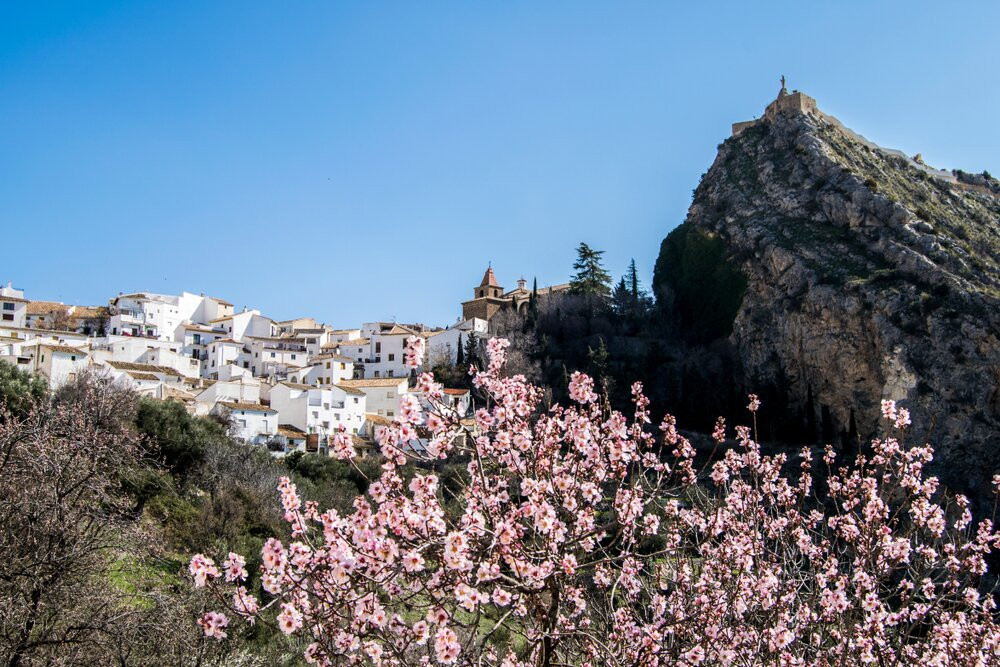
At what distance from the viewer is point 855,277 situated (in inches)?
1902

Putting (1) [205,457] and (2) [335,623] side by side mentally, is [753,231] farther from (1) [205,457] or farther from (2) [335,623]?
(2) [335,623]

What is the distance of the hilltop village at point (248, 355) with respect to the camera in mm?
40969

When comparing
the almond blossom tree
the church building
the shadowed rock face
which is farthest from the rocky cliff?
the almond blossom tree

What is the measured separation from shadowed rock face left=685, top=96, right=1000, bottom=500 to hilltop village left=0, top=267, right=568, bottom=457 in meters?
18.6

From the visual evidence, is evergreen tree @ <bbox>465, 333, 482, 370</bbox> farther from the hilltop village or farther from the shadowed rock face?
the shadowed rock face

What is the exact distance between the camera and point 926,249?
156ft

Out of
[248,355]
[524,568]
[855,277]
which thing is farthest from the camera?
[248,355]

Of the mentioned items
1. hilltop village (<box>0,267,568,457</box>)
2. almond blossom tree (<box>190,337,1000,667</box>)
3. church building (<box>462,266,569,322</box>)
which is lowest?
almond blossom tree (<box>190,337,1000,667</box>)

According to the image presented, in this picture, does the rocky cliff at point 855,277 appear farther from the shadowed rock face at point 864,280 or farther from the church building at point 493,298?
the church building at point 493,298

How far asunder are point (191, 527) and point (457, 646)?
17265 millimetres

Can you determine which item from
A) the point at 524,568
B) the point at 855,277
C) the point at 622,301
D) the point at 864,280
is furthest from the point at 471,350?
the point at 524,568

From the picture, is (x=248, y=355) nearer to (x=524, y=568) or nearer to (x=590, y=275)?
(x=590, y=275)

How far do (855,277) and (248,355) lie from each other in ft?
147

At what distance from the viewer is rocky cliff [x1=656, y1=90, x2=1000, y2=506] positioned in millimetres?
41938
